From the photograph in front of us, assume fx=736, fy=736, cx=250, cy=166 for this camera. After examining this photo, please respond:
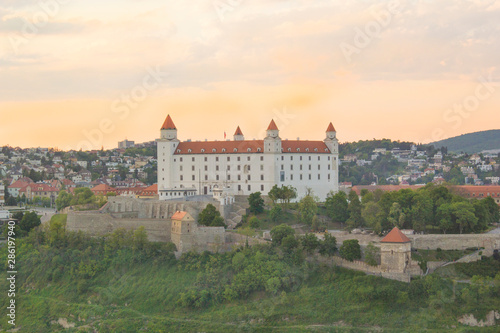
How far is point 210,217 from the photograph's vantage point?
190ft

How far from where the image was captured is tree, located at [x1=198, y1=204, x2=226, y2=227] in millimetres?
56903

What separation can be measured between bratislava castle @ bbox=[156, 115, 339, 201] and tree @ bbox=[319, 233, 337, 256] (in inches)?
769

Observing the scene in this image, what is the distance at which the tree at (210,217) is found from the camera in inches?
2240

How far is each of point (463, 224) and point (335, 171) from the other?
21.5m

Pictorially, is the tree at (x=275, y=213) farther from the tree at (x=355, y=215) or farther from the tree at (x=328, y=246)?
the tree at (x=328, y=246)

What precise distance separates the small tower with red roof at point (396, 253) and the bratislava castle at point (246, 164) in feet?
75.8

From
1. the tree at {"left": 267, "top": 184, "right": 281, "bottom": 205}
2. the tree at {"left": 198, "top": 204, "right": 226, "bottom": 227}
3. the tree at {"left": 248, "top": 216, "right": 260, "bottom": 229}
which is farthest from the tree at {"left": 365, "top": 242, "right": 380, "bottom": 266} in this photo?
the tree at {"left": 267, "top": 184, "right": 281, "bottom": 205}

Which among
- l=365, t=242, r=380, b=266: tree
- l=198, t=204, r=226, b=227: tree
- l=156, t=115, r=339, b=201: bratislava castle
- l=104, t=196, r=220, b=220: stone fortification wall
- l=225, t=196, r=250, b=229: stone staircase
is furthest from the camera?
l=156, t=115, r=339, b=201: bratislava castle

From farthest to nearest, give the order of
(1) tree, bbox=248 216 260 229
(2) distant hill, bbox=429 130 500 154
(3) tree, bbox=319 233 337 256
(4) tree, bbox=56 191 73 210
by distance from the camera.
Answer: (2) distant hill, bbox=429 130 500 154, (4) tree, bbox=56 191 73 210, (1) tree, bbox=248 216 260 229, (3) tree, bbox=319 233 337 256

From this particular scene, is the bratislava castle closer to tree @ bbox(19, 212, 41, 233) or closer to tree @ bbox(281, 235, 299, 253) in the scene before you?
tree @ bbox(19, 212, 41, 233)

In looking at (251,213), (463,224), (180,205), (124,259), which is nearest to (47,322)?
(124,259)

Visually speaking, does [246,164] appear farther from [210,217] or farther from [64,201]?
[64,201]

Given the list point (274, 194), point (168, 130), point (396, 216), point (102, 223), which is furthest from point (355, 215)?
point (168, 130)

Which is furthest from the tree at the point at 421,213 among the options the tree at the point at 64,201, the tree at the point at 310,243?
the tree at the point at 64,201
